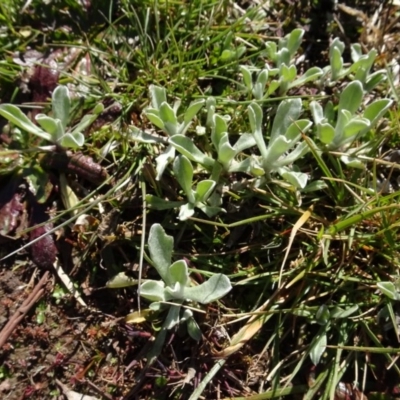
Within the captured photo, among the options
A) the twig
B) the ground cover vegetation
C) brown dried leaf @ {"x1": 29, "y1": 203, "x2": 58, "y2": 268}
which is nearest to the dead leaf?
the ground cover vegetation

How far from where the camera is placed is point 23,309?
2438 millimetres

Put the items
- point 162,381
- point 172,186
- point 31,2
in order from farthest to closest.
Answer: point 31,2, point 172,186, point 162,381

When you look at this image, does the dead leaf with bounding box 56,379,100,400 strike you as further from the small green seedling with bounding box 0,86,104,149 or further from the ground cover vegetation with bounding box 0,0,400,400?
the small green seedling with bounding box 0,86,104,149

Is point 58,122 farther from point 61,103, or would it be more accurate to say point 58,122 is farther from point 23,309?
point 23,309

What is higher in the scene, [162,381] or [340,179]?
[340,179]

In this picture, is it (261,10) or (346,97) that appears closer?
(346,97)

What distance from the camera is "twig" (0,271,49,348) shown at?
2.41 metres

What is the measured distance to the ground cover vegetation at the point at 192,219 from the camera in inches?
91.0

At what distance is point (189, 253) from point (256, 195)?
0.39 meters

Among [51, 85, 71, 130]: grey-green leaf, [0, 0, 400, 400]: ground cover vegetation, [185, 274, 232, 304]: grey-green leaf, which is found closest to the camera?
[185, 274, 232, 304]: grey-green leaf

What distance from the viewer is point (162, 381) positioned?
2.31 meters

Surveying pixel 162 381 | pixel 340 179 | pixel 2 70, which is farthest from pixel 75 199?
pixel 340 179

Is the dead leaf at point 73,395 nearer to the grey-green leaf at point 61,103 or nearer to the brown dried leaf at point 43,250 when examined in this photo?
the brown dried leaf at point 43,250

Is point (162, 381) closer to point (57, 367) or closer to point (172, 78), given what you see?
point (57, 367)
